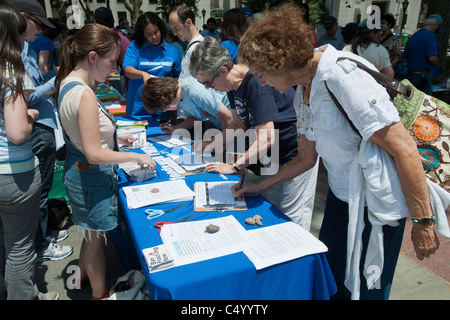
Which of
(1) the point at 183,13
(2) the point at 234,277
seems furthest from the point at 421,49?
(2) the point at 234,277

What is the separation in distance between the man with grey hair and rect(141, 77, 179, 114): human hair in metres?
0.48

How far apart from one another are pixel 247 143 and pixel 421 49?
4571 millimetres

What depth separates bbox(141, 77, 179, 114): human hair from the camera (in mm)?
2404

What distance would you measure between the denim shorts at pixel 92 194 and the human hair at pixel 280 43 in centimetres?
100

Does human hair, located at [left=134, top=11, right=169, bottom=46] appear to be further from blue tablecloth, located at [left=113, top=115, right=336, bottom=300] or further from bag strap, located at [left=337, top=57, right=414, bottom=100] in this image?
bag strap, located at [left=337, top=57, right=414, bottom=100]

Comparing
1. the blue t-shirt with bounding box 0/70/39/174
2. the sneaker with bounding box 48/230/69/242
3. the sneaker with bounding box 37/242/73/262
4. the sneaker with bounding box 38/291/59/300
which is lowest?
the sneaker with bounding box 48/230/69/242

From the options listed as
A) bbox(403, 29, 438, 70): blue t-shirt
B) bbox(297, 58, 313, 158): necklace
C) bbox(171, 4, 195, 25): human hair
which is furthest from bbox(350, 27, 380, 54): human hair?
bbox(297, 58, 313, 158): necklace

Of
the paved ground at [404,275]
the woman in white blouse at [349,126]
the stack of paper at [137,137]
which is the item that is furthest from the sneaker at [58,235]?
the woman in white blouse at [349,126]

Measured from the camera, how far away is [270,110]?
182 cm

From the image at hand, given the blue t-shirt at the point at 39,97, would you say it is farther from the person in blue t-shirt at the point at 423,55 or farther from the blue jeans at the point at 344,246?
Answer: the person in blue t-shirt at the point at 423,55

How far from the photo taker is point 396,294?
7.07ft

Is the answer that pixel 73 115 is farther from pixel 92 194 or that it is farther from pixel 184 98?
pixel 184 98

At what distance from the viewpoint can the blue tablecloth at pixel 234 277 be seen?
1.12m
